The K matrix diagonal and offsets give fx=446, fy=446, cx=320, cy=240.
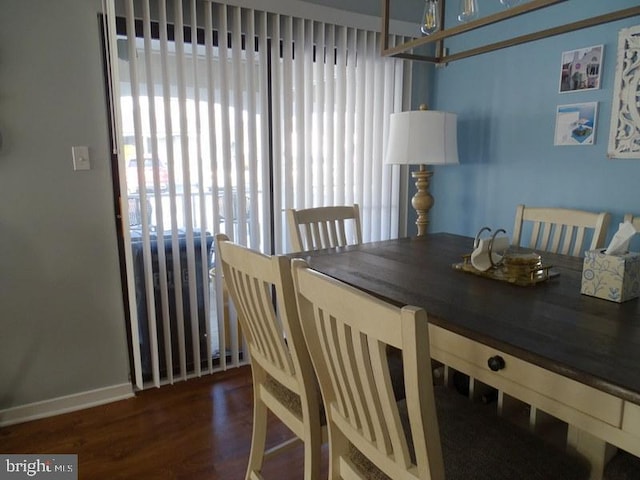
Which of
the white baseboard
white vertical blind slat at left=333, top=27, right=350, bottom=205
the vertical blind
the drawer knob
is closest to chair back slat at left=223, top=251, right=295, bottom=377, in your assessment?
the drawer knob

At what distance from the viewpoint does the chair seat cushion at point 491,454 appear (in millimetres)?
1046

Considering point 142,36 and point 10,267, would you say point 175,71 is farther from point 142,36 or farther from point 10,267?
point 10,267

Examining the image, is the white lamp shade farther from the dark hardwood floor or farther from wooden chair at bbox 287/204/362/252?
the dark hardwood floor

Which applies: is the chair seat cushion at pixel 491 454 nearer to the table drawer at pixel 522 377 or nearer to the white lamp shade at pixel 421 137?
the table drawer at pixel 522 377

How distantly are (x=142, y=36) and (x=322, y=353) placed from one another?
1825mm

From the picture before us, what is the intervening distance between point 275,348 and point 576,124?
1986mm

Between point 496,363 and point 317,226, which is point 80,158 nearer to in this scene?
point 317,226

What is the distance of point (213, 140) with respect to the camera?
2.33 metres

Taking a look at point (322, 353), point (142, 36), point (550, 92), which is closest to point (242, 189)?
point (142, 36)

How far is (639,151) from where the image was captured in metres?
2.09

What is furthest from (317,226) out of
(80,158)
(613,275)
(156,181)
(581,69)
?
(581,69)

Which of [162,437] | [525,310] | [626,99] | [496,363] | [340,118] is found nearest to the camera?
[496,363]

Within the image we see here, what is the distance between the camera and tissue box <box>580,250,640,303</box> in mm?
1233

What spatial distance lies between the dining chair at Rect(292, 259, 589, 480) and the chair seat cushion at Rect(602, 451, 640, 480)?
56mm
